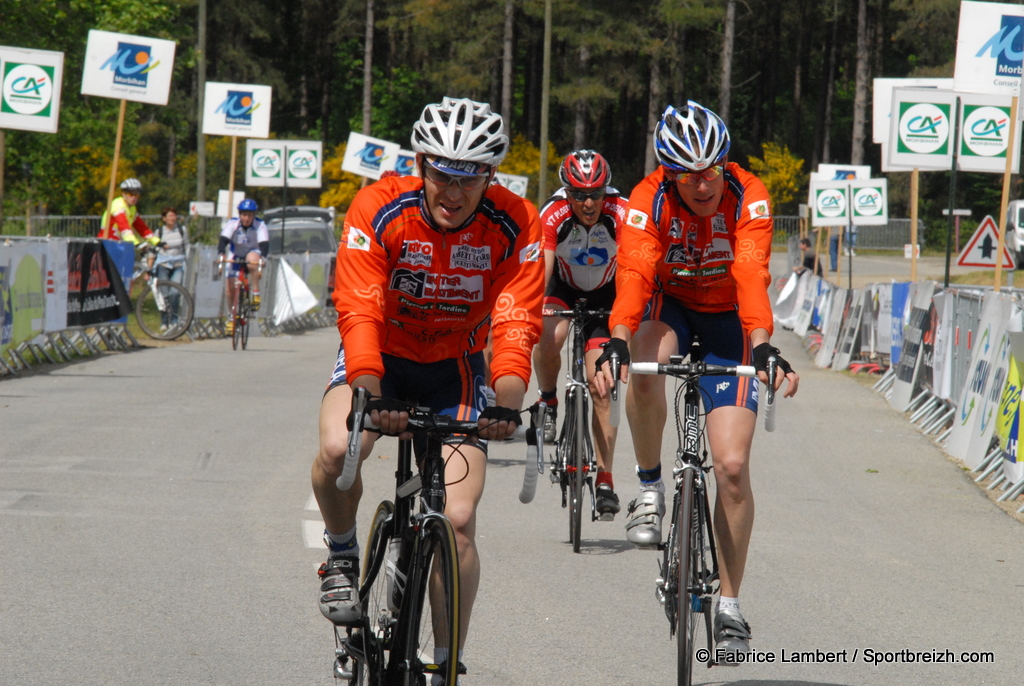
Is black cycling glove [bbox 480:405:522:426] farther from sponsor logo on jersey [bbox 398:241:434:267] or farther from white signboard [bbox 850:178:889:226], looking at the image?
white signboard [bbox 850:178:889:226]

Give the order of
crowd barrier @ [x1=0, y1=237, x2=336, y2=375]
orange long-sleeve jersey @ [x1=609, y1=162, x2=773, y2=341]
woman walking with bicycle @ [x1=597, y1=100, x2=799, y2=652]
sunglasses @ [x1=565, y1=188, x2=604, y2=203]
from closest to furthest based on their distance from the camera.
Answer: woman walking with bicycle @ [x1=597, y1=100, x2=799, y2=652], orange long-sleeve jersey @ [x1=609, y1=162, x2=773, y2=341], sunglasses @ [x1=565, y1=188, x2=604, y2=203], crowd barrier @ [x1=0, y1=237, x2=336, y2=375]

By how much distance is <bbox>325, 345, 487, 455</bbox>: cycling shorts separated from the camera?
4.82 meters

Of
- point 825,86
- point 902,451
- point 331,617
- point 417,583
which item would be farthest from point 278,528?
point 825,86

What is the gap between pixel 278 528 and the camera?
779cm

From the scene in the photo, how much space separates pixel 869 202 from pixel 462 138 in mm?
25714

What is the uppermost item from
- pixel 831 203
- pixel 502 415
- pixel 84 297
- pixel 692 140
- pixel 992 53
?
pixel 992 53

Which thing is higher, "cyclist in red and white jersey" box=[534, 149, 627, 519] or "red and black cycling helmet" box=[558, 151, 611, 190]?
"red and black cycling helmet" box=[558, 151, 611, 190]

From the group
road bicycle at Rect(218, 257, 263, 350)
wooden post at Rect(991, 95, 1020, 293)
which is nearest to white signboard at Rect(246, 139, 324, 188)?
road bicycle at Rect(218, 257, 263, 350)

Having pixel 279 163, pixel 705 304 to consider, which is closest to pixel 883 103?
pixel 279 163

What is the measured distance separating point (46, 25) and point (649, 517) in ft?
92.6

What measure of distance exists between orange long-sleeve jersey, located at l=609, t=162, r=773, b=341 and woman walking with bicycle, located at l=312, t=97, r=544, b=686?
796 mm

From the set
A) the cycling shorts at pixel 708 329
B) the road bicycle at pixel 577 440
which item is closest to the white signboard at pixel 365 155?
the road bicycle at pixel 577 440

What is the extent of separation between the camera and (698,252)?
5.86 meters

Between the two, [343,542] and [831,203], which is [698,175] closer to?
[343,542]
